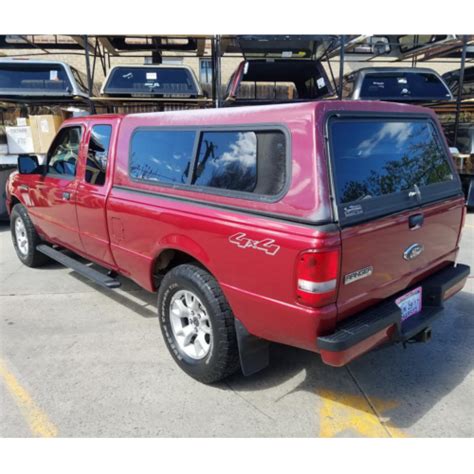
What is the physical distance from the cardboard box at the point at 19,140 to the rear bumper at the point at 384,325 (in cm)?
745

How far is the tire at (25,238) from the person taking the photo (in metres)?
5.20

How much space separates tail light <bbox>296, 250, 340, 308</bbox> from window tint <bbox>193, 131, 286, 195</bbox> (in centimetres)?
44

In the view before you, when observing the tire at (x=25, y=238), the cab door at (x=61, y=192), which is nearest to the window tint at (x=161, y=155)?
the cab door at (x=61, y=192)

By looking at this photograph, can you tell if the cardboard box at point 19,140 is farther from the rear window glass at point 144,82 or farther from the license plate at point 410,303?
the license plate at point 410,303

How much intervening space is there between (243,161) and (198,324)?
121 centimetres

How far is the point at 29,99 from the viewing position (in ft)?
28.0

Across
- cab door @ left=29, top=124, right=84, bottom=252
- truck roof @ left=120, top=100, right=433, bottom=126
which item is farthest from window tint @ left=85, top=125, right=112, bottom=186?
truck roof @ left=120, top=100, right=433, bottom=126

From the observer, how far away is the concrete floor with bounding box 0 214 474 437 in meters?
2.55

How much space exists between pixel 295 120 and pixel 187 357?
1.83 meters

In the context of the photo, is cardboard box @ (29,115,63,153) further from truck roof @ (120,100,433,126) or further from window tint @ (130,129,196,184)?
truck roof @ (120,100,433,126)

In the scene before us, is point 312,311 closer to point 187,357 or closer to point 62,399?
point 187,357

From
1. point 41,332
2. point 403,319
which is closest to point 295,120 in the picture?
point 403,319

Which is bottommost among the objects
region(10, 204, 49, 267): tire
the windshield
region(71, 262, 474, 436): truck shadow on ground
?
region(71, 262, 474, 436): truck shadow on ground

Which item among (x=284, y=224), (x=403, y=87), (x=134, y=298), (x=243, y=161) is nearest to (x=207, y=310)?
(x=284, y=224)
